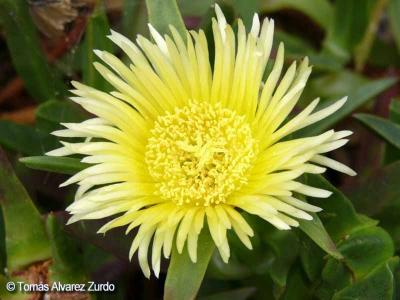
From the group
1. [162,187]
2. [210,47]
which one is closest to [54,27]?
[210,47]

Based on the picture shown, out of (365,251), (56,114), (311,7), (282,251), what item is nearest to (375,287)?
(365,251)

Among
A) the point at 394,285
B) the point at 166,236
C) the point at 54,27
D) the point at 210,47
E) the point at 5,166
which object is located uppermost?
the point at 54,27

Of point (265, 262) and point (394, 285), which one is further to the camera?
point (265, 262)

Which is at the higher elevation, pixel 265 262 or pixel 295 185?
pixel 295 185

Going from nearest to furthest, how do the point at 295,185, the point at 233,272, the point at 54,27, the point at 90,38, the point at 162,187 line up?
the point at 295,185, the point at 162,187, the point at 233,272, the point at 90,38, the point at 54,27

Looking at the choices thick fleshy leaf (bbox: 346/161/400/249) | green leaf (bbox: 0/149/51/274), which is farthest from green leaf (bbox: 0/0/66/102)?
thick fleshy leaf (bbox: 346/161/400/249)

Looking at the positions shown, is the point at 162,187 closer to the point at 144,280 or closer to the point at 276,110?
the point at 276,110
